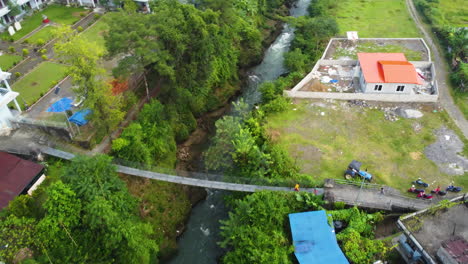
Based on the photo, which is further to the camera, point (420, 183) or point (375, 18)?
point (375, 18)

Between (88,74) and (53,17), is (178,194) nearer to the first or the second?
(88,74)

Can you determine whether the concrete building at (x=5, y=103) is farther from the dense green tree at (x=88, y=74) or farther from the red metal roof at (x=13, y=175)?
the dense green tree at (x=88, y=74)

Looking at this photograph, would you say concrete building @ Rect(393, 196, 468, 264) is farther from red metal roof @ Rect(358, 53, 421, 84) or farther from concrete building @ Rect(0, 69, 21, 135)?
concrete building @ Rect(0, 69, 21, 135)

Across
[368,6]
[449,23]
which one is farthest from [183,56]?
[449,23]

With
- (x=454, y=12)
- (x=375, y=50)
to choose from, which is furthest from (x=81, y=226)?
(x=454, y=12)

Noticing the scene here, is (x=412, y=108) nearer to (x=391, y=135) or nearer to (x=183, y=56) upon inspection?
(x=391, y=135)

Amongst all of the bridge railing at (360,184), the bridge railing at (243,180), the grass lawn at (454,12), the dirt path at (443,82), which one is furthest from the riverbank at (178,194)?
the grass lawn at (454,12)
